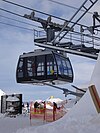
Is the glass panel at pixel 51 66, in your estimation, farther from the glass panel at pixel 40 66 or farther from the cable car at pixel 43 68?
the glass panel at pixel 40 66

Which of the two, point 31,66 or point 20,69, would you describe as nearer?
point 31,66

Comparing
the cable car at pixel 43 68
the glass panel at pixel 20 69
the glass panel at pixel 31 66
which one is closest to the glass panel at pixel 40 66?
the cable car at pixel 43 68

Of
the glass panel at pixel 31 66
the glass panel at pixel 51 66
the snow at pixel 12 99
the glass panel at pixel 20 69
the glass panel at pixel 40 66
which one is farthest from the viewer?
the snow at pixel 12 99

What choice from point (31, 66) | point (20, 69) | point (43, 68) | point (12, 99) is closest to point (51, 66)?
point (43, 68)

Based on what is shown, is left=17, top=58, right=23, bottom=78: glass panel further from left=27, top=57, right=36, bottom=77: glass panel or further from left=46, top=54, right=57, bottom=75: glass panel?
left=46, top=54, right=57, bottom=75: glass panel

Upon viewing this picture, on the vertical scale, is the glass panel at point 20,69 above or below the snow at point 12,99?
above

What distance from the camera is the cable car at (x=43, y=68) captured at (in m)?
25.3

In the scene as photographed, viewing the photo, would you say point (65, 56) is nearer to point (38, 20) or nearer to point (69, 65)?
point (69, 65)

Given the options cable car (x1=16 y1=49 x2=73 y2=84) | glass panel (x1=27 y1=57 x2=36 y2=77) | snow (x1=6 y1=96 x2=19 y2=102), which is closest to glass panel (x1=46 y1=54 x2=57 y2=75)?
cable car (x1=16 y1=49 x2=73 y2=84)

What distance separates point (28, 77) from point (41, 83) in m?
1.26

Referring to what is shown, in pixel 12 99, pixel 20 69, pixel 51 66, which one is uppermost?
pixel 51 66

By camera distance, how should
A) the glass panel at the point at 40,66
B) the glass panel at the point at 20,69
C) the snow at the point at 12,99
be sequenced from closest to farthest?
the glass panel at the point at 40,66, the glass panel at the point at 20,69, the snow at the point at 12,99

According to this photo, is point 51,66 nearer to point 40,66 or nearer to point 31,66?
point 40,66

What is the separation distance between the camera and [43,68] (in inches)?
1029
